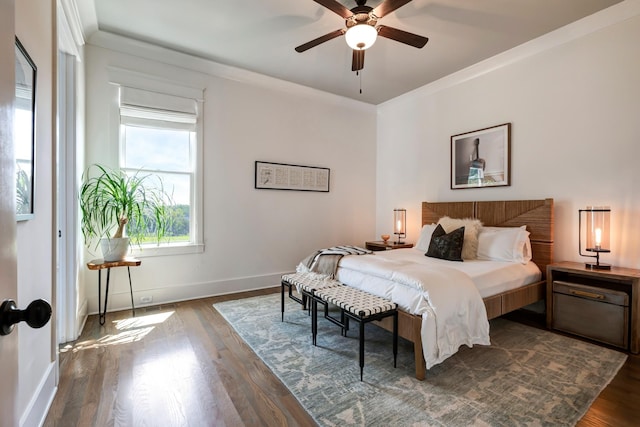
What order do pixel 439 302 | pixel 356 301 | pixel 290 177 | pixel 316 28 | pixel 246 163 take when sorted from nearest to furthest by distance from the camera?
pixel 439 302 → pixel 356 301 → pixel 316 28 → pixel 246 163 → pixel 290 177

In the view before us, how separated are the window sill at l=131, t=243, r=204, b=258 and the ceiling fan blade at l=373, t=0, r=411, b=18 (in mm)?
3159

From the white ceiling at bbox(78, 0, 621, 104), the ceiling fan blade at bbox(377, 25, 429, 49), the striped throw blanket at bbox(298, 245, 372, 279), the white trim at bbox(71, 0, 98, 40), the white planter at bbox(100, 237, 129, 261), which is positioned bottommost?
the striped throw blanket at bbox(298, 245, 372, 279)

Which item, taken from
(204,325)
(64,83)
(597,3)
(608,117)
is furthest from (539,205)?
(64,83)

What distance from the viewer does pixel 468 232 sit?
335cm

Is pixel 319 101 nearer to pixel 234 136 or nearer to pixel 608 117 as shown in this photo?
pixel 234 136

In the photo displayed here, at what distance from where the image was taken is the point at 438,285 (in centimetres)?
218

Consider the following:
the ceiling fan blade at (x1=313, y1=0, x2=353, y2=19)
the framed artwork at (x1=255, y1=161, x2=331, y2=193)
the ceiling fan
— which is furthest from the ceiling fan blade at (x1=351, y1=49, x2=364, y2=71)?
the framed artwork at (x1=255, y1=161, x2=331, y2=193)

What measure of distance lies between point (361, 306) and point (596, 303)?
7.15 feet

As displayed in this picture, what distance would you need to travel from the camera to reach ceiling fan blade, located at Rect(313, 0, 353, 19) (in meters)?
2.21

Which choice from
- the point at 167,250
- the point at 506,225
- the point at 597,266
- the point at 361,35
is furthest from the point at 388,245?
the point at 167,250

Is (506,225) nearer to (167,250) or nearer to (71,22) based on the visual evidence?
(167,250)

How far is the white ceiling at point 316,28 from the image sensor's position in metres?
2.74

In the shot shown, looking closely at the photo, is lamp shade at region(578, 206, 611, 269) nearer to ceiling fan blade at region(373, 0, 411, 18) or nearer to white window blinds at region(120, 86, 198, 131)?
ceiling fan blade at region(373, 0, 411, 18)

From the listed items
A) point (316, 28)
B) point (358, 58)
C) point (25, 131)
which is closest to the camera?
point (25, 131)
